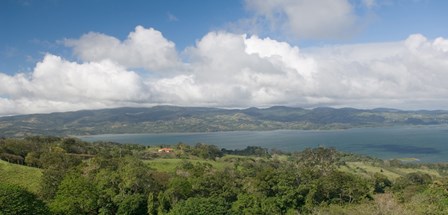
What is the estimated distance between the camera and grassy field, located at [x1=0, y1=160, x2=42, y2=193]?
59759 millimetres

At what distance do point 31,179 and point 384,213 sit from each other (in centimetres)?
5418

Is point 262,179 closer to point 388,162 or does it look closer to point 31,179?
point 31,179

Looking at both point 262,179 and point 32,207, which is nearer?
point 32,207

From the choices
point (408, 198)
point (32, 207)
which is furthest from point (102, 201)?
point (408, 198)

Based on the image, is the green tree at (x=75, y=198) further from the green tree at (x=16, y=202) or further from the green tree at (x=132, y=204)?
the green tree at (x=16, y=202)

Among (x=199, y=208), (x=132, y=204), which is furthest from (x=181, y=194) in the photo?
(x=199, y=208)

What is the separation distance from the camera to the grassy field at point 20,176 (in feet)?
196

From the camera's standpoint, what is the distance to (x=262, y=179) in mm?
61188

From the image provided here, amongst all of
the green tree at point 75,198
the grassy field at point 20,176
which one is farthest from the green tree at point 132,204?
A: the grassy field at point 20,176

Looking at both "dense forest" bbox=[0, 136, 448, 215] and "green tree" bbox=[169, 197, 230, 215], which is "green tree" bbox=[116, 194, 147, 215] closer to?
"dense forest" bbox=[0, 136, 448, 215]

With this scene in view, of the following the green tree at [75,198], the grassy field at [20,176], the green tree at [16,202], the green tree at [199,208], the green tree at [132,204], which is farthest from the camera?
the grassy field at [20,176]

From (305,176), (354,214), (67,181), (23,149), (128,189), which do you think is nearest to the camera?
(354,214)

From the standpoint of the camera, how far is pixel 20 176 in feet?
209

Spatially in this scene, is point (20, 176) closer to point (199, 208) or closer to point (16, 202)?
point (16, 202)
